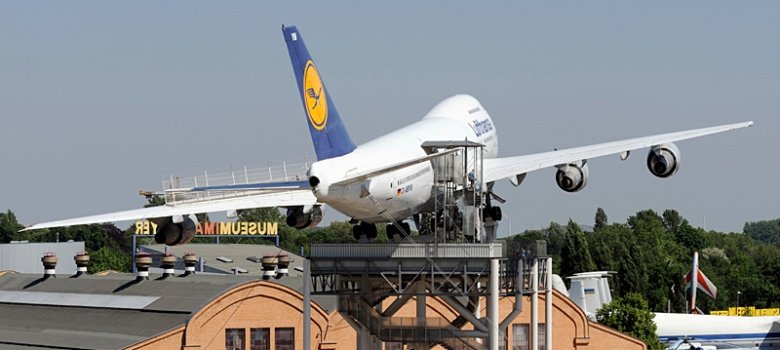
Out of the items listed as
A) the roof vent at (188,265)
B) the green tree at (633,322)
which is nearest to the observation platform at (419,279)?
the roof vent at (188,265)

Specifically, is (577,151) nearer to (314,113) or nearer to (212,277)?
(314,113)

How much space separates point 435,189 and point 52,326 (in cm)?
4596

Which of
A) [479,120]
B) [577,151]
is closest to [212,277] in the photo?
[479,120]

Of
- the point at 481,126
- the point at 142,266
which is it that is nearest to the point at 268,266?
the point at 142,266

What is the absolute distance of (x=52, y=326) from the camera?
111000 millimetres

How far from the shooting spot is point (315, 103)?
6781 cm

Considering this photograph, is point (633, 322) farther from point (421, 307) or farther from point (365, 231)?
point (421, 307)

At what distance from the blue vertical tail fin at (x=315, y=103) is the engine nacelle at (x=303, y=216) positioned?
1232 cm

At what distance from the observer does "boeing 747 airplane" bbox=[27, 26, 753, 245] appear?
66250mm

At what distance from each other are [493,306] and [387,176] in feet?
24.7

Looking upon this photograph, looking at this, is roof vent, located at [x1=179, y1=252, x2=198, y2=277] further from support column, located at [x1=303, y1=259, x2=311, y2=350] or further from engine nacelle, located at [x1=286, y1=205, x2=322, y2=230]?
support column, located at [x1=303, y1=259, x2=311, y2=350]

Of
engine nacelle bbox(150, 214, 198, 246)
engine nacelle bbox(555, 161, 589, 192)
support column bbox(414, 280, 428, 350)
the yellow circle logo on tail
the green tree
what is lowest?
the green tree

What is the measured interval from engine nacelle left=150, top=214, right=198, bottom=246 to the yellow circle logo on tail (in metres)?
8.83

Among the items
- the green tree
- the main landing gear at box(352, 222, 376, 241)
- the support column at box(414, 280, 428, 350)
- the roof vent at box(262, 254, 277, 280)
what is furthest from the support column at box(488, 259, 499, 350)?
the green tree
